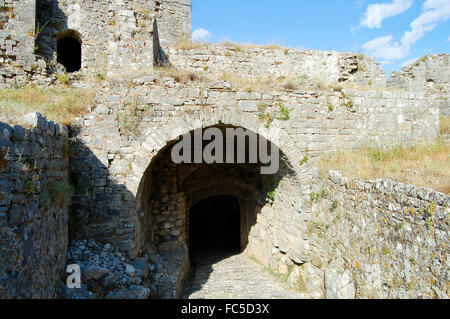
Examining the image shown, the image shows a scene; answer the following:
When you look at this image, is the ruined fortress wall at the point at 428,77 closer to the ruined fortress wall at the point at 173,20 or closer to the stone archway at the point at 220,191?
the stone archway at the point at 220,191

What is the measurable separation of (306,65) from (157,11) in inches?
265

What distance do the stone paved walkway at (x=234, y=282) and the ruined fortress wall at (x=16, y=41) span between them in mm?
7420

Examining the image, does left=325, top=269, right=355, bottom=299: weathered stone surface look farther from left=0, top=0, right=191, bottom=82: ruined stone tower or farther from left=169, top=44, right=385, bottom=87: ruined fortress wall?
left=0, top=0, right=191, bottom=82: ruined stone tower

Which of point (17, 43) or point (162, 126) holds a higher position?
point (17, 43)

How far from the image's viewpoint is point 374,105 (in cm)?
771

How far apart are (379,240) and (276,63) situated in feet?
26.2

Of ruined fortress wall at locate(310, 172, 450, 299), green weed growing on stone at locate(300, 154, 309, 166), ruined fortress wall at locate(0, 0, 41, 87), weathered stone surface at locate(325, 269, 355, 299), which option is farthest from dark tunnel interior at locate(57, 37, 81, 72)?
weathered stone surface at locate(325, 269, 355, 299)

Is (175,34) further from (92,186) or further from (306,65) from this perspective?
(92,186)

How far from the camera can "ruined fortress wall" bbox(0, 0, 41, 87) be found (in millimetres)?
8117

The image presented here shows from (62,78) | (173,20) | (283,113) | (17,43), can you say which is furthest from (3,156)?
(173,20)

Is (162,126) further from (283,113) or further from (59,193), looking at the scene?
(283,113)

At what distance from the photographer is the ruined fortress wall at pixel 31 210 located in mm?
3002

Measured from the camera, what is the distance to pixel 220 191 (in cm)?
1062
